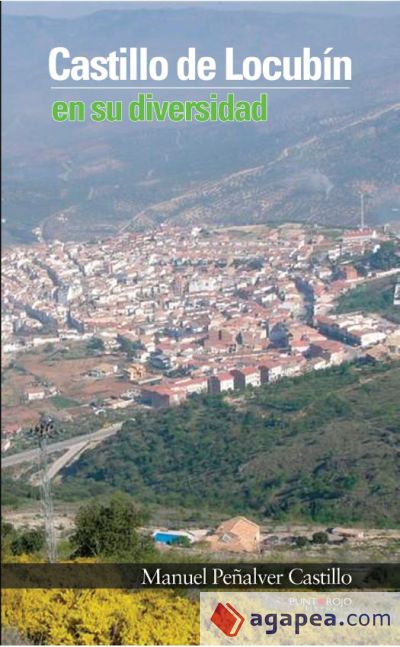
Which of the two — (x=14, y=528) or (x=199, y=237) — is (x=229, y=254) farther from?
(x=14, y=528)

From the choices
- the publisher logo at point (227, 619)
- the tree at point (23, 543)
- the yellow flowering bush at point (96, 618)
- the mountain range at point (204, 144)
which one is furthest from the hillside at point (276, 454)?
the yellow flowering bush at point (96, 618)

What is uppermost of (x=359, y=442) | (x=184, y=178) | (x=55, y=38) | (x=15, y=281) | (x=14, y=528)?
(x=55, y=38)

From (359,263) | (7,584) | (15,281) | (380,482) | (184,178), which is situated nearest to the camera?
(7,584)

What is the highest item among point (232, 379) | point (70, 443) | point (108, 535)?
point (232, 379)

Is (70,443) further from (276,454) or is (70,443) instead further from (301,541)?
(301,541)

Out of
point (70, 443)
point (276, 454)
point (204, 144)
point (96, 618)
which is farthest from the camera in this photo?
point (70, 443)

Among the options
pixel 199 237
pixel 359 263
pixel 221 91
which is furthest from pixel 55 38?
pixel 359 263

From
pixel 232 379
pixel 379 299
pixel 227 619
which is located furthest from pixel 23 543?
pixel 379 299
